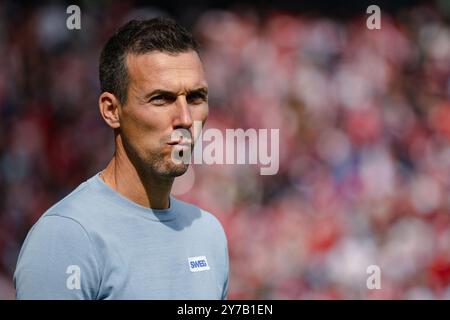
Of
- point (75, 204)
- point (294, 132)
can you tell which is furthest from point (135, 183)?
point (294, 132)

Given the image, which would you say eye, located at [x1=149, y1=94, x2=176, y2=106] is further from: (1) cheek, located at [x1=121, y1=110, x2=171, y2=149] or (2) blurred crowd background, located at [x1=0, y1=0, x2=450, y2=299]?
(2) blurred crowd background, located at [x1=0, y1=0, x2=450, y2=299]

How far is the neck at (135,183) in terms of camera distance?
2.06m

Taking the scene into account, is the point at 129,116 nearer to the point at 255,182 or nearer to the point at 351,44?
the point at 255,182

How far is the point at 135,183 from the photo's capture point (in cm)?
206

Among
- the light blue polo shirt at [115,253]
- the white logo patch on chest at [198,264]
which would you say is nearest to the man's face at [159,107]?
the light blue polo shirt at [115,253]

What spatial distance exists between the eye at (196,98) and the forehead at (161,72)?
0.10ft

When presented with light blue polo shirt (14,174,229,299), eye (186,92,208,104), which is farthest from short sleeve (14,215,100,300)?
eye (186,92,208,104)

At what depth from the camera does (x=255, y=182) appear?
5.51 metres

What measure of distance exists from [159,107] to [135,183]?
23 centimetres

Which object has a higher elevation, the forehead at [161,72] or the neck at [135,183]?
the forehead at [161,72]

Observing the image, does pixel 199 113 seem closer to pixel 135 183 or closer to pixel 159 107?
pixel 159 107

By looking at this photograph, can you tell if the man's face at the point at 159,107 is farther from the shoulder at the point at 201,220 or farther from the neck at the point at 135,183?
the shoulder at the point at 201,220

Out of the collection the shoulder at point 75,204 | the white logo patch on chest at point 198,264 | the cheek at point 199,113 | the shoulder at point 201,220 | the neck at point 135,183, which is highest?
the cheek at point 199,113

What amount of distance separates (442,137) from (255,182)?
1.56m
